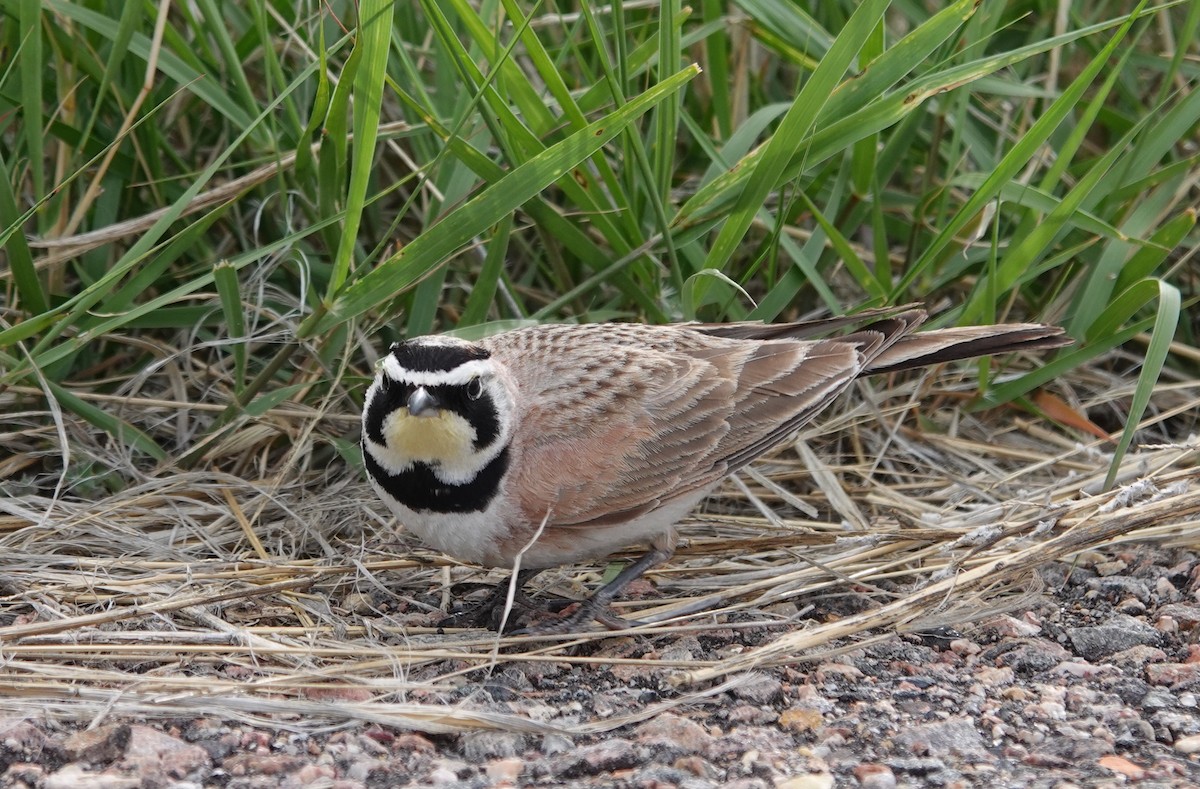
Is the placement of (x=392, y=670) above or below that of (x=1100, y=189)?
below

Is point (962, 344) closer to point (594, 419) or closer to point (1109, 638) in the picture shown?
point (1109, 638)

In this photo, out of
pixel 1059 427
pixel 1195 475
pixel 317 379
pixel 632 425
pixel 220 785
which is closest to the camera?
pixel 220 785

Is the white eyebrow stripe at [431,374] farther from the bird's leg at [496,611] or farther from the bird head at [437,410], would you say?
the bird's leg at [496,611]

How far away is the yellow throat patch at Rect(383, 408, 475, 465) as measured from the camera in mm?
3230

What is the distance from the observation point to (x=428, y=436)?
10.6ft

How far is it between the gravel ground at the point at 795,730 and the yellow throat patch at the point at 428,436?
0.51 metres

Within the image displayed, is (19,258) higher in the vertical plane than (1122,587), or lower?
higher

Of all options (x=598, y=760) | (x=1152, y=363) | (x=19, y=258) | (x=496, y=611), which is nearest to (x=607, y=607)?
(x=496, y=611)

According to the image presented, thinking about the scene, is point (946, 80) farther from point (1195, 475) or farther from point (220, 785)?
point (220, 785)

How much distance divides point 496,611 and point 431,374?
852 mm

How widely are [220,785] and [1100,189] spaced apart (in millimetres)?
3214

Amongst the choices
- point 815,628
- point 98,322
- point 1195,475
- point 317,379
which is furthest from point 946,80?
point 98,322

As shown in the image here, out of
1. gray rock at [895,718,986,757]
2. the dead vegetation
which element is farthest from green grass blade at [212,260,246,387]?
gray rock at [895,718,986,757]

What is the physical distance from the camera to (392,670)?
315 centimetres
